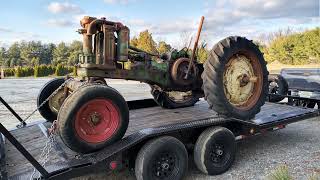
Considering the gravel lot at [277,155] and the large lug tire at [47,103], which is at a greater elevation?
the large lug tire at [47,103]

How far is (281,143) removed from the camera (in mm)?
6738

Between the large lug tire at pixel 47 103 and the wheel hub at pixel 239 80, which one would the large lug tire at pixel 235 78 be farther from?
the large lug tire at pixel 47 103

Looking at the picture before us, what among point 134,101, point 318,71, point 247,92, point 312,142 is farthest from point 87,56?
point 318,71

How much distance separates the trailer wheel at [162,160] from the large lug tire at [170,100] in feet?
6.91

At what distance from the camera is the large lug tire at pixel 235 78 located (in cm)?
509

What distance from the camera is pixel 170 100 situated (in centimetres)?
664

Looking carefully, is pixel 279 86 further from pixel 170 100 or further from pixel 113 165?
pixel 113 165

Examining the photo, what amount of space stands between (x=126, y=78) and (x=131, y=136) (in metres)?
1.37

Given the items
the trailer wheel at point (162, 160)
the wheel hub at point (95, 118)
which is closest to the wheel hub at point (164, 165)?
the trailer wheel at point (162, 160)

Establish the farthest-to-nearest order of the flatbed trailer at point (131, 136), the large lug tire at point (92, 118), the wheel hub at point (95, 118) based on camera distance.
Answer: the wheel hub at point (95, 118)
the large lug tire at point (92, 118)
the flatbed trailer at point (131, 136)

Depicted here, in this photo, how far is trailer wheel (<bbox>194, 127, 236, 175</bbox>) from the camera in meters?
4.79

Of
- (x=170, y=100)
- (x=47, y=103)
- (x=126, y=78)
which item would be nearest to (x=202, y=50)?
(x=170, y=100)

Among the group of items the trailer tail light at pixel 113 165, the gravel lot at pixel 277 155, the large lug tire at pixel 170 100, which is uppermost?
the large lug tire at pixel 170 100

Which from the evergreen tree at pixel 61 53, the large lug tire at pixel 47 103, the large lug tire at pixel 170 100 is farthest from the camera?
the evergreen tree at pixel 61 53
